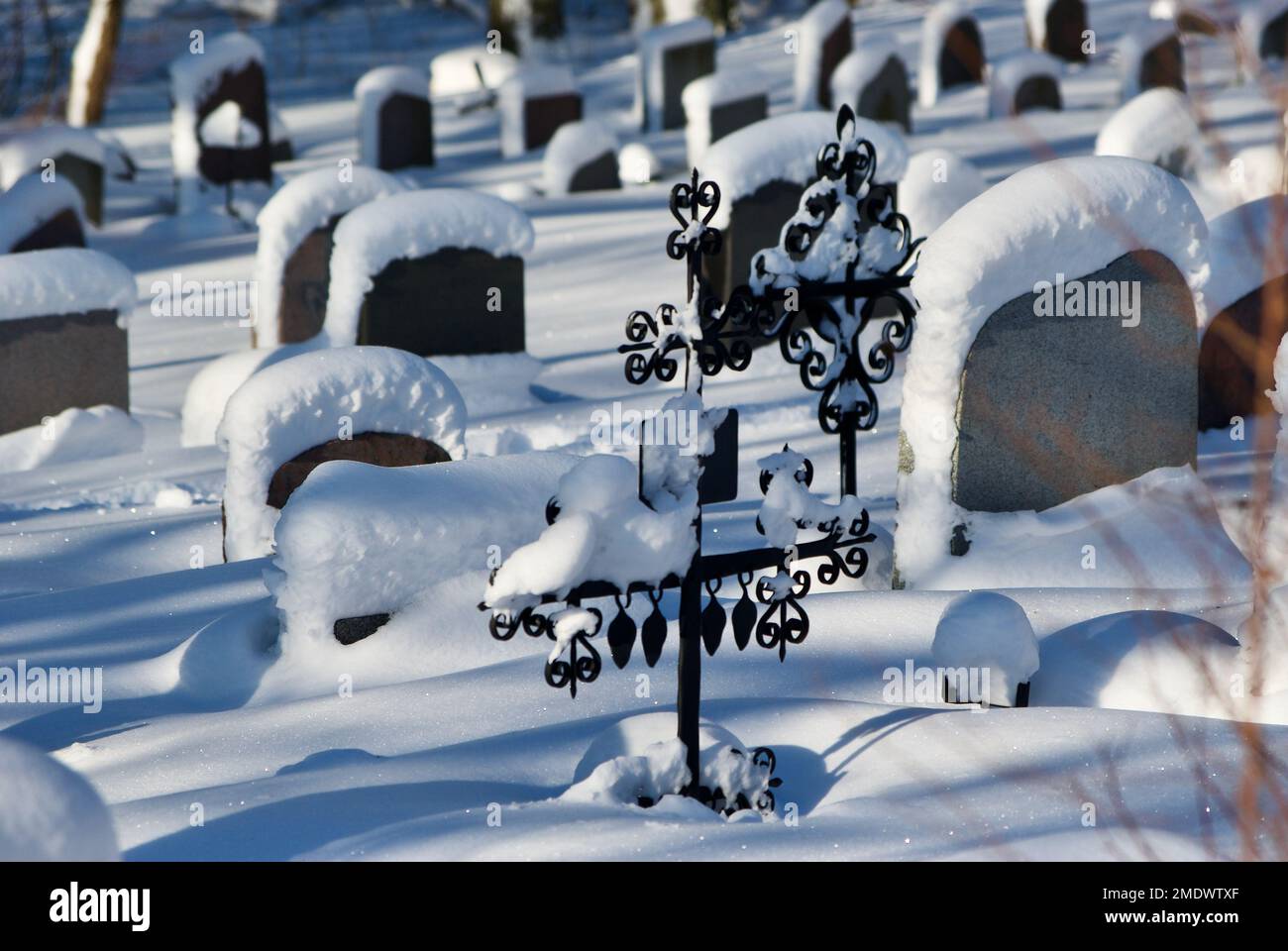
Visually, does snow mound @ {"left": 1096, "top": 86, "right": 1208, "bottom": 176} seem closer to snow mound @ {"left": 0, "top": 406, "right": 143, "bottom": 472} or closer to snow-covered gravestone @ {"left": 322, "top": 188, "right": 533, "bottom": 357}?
snow-covered gravestone @ {"left": 322, "top": 188, "right": 533, "bottom": 357}

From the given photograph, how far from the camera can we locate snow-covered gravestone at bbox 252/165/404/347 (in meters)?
10.5

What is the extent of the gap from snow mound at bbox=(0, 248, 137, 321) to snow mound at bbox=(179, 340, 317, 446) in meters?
0.67

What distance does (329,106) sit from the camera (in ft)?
71.3

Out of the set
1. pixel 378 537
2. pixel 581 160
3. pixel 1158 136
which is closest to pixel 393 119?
pixel 581 160

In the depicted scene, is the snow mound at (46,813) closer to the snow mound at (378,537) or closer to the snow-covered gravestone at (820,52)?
the snow mound at (378,537)

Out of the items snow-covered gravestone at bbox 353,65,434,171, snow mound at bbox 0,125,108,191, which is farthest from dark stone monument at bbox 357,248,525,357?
snow-covered gravestone at bbox 353,65,434,171

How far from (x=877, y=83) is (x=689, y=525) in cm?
1327

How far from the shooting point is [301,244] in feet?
34.8

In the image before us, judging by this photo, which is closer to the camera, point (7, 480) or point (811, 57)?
point (7, 480)

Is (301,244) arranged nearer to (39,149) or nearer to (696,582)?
(39,149)

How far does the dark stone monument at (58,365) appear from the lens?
29.8 feet

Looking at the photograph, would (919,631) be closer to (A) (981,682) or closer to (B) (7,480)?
(A) (981,682)
